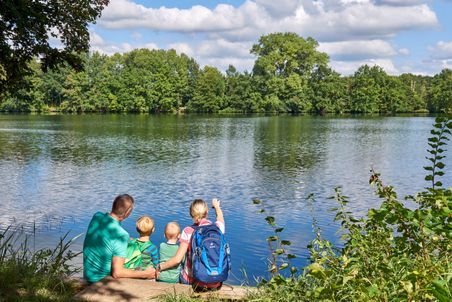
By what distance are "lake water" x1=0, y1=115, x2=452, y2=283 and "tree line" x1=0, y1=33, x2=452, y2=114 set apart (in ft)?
158

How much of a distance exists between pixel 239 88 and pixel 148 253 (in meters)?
81.3

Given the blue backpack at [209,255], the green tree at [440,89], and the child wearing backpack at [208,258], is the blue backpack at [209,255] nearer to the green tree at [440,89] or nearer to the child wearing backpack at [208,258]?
the child wearing backpack at [208,258]

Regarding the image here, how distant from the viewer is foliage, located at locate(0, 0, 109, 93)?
25.3ft

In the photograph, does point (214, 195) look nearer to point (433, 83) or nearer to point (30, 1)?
point (30, 1)

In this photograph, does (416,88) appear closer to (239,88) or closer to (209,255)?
(239,88)

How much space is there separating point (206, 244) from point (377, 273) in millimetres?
1629

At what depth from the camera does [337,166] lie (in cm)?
2323

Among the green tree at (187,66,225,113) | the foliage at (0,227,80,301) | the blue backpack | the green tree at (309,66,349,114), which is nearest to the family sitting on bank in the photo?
the blue backpack

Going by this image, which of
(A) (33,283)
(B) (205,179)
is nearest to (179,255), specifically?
(A) (33,283)

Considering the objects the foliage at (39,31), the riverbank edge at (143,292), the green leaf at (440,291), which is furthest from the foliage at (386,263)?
the foliage at (39,31)

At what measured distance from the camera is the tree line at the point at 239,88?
82.7 meters

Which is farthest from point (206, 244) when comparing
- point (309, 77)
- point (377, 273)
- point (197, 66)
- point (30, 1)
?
point (197, 66)

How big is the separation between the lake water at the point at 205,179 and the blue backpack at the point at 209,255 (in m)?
0.99

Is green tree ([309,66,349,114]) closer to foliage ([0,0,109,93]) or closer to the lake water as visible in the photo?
the lake water
